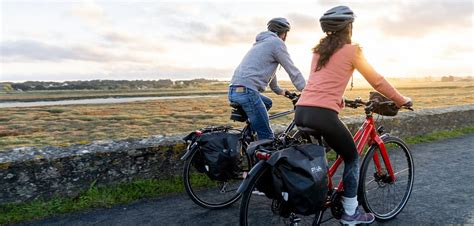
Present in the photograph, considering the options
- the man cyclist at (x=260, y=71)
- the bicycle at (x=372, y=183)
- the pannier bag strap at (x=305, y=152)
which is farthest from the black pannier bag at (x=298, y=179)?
the man cyclist at (x=260, y=71)

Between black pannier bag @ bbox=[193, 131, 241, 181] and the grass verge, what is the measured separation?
3.59 feet

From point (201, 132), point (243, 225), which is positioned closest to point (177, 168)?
point (201, 132)

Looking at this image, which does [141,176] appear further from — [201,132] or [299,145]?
[299,145]

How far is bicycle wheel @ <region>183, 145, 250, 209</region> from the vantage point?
15.2 feet

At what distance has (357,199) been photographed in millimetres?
4082

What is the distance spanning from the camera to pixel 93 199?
4805 mm

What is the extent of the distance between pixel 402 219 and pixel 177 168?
10.6ft

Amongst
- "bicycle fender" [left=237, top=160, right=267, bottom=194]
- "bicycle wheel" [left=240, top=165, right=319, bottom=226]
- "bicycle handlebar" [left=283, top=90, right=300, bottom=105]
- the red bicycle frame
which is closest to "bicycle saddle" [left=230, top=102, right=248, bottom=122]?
"bicycle handlebar" [left=283, top=90, right=300, bottom=105]

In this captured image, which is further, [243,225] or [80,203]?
[80,203]

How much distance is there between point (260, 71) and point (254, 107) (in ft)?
1.53

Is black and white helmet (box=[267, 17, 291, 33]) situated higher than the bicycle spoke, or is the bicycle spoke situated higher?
black and white helmet (box=[267, 17, 291, 33])

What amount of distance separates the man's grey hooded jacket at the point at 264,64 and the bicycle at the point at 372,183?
823mm

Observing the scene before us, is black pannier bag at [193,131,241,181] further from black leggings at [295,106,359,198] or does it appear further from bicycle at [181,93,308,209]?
black leggings at [295,106,359,198]

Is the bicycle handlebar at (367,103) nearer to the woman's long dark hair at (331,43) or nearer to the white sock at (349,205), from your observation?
the woman's long dark hair at (331,43)
